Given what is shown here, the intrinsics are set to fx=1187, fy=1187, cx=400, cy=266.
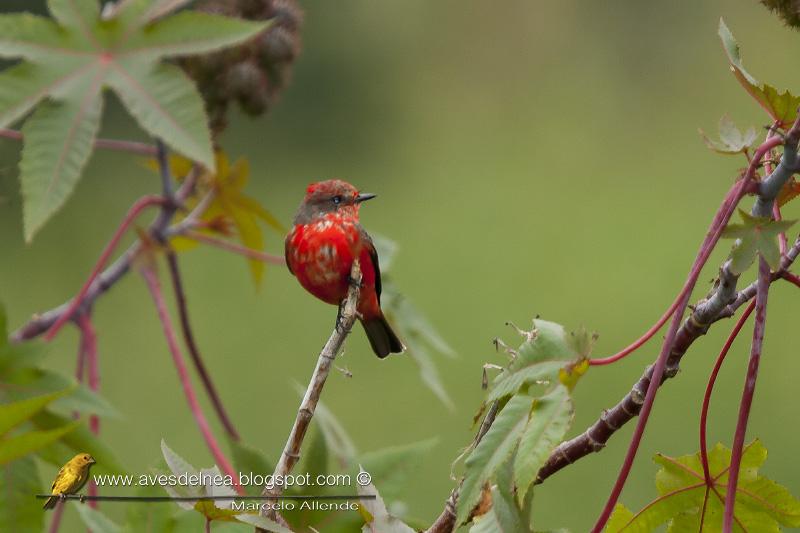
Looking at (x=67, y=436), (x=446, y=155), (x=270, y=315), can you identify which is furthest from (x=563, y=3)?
(x=67, y=436)

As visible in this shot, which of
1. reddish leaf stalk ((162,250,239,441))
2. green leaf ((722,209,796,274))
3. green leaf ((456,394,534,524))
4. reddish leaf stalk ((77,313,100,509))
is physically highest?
green leaf ((722,209,796,274))

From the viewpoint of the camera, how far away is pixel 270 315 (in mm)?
3910

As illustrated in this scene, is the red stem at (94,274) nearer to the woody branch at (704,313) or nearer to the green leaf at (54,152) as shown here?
the green leaf at (54,152)

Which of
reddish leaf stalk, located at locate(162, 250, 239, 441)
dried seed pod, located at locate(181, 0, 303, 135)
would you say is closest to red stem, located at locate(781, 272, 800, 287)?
reddish leaf stalk, located at locate(162, 250, 239, 441)

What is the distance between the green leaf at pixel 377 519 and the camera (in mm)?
549

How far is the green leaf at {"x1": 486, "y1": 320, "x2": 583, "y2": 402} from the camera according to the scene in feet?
1.73

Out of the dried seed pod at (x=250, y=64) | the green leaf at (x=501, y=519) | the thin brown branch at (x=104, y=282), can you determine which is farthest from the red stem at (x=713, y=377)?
the dried seed pod at (x=250, y=64)

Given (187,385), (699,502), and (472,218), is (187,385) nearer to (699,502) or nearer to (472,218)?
(699,502)

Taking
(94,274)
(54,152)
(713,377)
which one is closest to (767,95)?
(713,377)

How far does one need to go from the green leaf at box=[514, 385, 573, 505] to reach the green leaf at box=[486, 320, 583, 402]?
2 centimetres

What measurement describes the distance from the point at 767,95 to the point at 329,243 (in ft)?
0.91

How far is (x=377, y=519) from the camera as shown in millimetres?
A: 559

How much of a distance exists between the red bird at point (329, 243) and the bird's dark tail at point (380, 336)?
0.08 m

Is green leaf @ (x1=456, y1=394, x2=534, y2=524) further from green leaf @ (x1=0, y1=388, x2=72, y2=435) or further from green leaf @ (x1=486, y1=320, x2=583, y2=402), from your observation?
green leaf @ (x1=0, y1=388, x2=72, y2=435)
